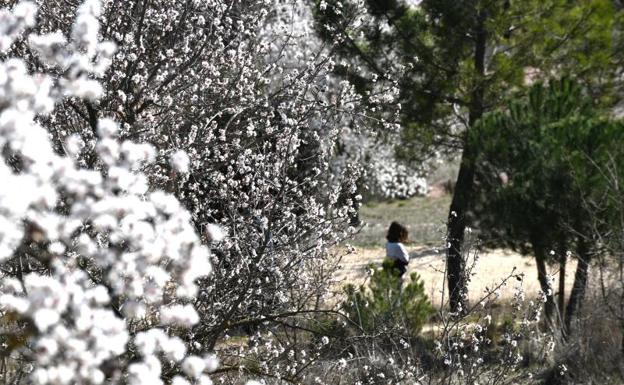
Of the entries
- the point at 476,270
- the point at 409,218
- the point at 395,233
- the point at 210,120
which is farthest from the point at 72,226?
the point at 409,218

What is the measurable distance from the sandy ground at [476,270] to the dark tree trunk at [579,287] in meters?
0.93

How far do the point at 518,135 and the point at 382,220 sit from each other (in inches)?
602

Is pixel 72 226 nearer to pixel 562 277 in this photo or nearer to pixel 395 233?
pixel 562 277

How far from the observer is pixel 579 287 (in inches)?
390

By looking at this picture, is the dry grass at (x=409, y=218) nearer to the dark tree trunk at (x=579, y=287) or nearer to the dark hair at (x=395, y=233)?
the dark hair at (x=395, y=233)

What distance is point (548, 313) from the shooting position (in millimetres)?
11125

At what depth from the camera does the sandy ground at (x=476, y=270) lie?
13047 millimetres

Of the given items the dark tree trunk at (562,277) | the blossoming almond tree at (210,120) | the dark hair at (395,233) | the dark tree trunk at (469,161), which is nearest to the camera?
the blossoming almond tree at (210,120)

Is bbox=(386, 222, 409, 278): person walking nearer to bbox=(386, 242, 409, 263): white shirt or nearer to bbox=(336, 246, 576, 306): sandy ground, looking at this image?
bbox=(386, 242, 409, 263): white shirt

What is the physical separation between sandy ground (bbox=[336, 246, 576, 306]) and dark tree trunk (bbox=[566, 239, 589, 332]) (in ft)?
3.04

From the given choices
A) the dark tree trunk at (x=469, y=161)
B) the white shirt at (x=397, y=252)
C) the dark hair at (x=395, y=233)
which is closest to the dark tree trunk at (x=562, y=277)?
the dark tree trunk at (x=469, y=161)

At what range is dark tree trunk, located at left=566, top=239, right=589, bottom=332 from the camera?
32.3 feet

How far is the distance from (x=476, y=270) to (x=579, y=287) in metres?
4.56

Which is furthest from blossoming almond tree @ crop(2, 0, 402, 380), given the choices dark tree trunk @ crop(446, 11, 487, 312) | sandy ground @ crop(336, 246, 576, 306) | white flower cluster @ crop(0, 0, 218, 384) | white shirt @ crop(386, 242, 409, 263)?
dark tree trunk @ crop(446, 11, 487, 312)
